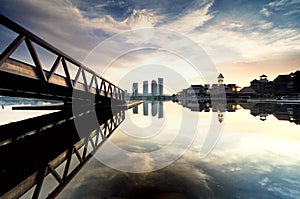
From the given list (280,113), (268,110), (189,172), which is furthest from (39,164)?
(268,110)

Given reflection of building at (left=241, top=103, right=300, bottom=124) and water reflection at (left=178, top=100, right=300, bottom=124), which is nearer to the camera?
reflection of building at (left=241, top=103, right=300, bottom=124)

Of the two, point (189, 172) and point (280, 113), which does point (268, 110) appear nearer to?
point (280, 113)

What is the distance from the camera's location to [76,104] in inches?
855

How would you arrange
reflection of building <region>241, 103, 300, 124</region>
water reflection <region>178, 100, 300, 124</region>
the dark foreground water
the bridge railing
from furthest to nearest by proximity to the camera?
water reflection <region>178, 100, 300, 124</region> → reflection of building <region>241, 103, 300, 124</region> → the bridge railing → the dark foreground water

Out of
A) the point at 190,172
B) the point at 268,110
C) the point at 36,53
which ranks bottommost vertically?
the point at 190,172

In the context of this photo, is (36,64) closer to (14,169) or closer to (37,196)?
(14,169)

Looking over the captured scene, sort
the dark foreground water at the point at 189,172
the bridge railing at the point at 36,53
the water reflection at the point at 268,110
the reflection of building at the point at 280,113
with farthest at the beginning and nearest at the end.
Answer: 1. the water reflection at the point at 268,110
2. the reflection of building at the point at 280,113
3. the bridge railing at the point at 36,53
4. the dark foreground water at the point at 189,172

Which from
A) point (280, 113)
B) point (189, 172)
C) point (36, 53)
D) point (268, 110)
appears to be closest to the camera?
point (189, 172)

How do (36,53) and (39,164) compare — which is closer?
(39,164)

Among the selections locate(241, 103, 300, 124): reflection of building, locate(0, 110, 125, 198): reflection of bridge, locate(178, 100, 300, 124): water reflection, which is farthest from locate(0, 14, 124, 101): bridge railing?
locate(241, 103, 300, 124): reflection of building

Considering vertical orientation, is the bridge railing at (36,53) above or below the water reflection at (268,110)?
Answer: above

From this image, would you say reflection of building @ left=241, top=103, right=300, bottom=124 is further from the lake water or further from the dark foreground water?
the dark foreground water

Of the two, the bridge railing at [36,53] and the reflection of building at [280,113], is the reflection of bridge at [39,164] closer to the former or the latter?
the bridge railing at [36,53]

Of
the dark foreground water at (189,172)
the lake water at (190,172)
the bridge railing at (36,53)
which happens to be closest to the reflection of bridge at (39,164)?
the dark foreground water at (189,172)
